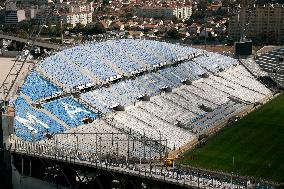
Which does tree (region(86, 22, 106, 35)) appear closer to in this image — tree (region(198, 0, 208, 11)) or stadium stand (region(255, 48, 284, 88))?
tree (region(198, 0, 208, 11))

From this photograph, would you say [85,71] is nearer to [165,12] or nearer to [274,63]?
[274,63]

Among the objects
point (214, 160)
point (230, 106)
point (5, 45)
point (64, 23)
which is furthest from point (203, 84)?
point (64, 23)

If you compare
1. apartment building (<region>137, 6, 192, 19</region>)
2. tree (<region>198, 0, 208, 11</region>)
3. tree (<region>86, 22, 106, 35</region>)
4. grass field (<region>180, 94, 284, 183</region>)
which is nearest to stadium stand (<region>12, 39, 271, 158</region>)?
grass field (<region>180, 94, 284, 183</region>)

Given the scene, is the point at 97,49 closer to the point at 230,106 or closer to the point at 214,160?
the point at 230,106

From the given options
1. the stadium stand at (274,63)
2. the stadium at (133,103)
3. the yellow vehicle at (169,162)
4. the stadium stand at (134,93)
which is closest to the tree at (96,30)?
the stadium stand at (274,63)

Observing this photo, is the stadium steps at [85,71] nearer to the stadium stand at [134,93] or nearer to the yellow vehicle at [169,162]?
the stadium stand at [134,93]

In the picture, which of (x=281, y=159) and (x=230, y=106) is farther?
(x=230, y=106)
